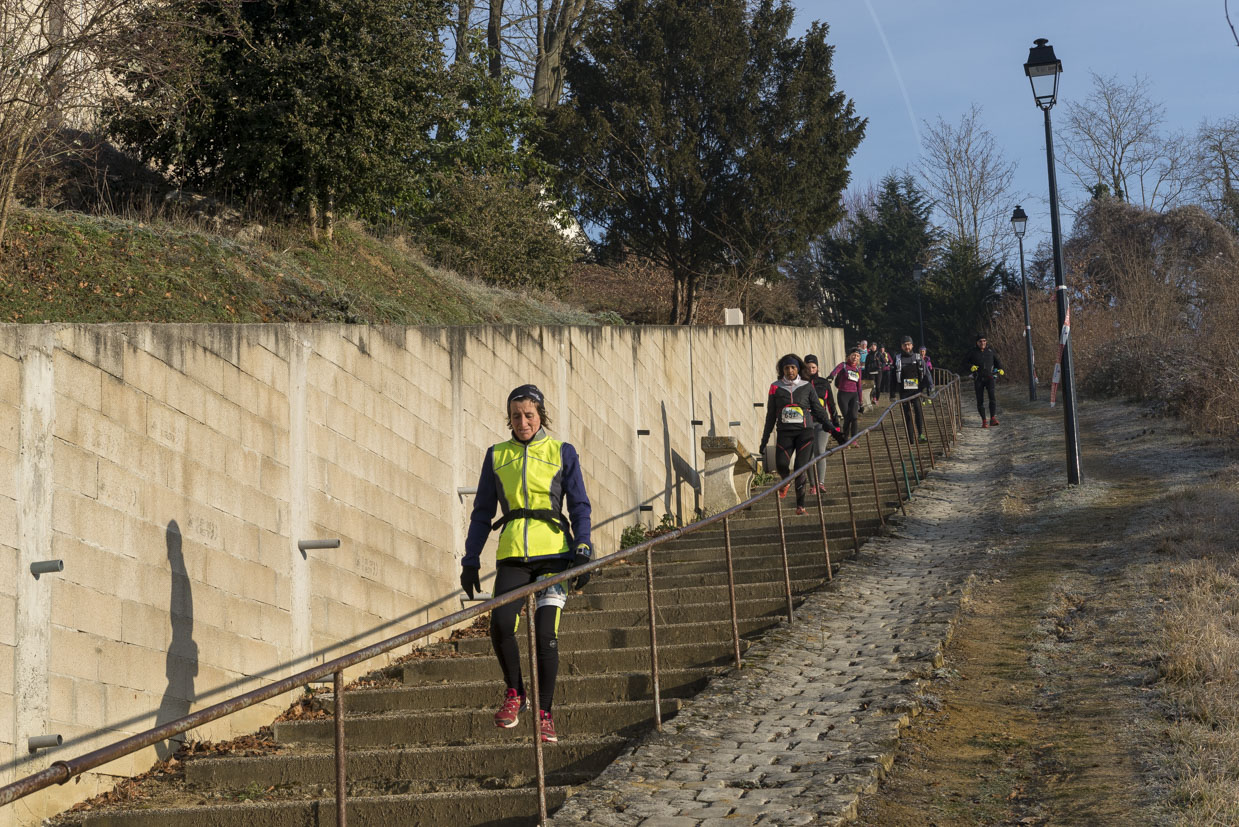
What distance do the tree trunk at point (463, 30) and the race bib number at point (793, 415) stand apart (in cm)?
1417

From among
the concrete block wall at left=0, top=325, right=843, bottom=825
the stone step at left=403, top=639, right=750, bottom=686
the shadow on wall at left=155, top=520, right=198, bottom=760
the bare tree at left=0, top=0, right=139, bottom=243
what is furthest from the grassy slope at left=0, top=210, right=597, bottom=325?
the stone step at left=403, top=639, right=750, bottom=686

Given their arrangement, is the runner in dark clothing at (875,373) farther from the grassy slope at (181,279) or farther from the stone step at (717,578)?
the stone step at (717,578)

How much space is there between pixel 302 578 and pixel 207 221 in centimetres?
869

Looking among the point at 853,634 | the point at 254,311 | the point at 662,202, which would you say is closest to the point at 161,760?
the point at 853,634

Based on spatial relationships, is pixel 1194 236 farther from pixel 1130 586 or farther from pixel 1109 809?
pixel 1109 809

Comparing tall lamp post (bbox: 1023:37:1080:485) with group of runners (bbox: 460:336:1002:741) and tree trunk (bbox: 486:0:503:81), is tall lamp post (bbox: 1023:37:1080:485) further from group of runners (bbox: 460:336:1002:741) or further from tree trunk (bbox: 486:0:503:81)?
tree trunk (bbox: 486:0:503:81)

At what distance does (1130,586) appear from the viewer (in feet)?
30.6

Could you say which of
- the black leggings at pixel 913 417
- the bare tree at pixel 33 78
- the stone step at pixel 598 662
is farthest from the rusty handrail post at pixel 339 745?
the black leggings at pixel 913 417

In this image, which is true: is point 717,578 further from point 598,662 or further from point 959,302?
point 959,302

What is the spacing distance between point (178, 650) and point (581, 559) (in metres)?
2.29

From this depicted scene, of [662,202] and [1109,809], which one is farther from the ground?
[662,202]

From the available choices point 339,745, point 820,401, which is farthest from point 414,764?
point 820,401

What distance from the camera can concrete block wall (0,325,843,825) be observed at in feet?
19.0

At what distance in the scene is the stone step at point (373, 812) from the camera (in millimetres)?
5273
